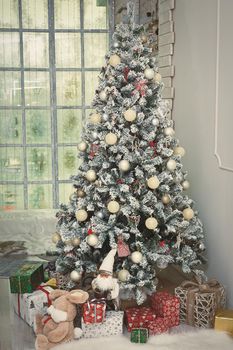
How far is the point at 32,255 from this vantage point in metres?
4.64

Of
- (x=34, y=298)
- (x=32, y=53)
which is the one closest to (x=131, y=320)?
(x=34, y=298)

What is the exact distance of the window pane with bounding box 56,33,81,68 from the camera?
203 inches

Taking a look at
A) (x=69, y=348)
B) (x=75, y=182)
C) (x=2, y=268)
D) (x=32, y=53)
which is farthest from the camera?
(x=32, y=53)

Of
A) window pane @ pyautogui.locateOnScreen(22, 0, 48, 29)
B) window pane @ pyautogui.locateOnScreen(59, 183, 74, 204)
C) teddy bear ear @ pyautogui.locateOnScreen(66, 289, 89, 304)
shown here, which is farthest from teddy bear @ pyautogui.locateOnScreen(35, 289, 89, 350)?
window pane @ pyautogui.locateOnScreen(22, 0, 48, 29)

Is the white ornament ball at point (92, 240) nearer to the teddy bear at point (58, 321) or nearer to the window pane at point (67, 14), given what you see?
the teddy bear at point (58, 321)

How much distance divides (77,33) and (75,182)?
2.41m

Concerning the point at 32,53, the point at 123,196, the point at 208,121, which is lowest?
the point at 123,196

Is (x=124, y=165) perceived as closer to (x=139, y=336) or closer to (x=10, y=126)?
(x=139, y=336)

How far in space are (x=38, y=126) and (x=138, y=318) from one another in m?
2.89

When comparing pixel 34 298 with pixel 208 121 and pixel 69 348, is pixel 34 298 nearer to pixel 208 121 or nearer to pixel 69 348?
pixel 69 348

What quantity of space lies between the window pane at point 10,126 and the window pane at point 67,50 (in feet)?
2.32

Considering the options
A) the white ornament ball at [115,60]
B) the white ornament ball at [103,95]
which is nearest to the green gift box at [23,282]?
the white ornament ball at [103,95]

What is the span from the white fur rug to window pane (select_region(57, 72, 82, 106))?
9.87ft

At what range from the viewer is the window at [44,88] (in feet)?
16.7
